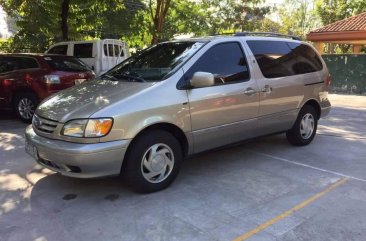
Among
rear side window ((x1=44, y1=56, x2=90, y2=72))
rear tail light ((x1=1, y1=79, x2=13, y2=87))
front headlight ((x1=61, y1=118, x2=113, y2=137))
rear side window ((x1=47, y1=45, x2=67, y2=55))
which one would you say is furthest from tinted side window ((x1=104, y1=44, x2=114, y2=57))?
front headlight ((x1=61, y1=118, x2=113, y2=137))

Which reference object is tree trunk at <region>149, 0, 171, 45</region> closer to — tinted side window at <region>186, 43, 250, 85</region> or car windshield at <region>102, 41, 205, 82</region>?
car windshield at <region>102, 41, 205, 82</region>

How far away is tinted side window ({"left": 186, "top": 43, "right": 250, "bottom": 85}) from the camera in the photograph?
486 cm

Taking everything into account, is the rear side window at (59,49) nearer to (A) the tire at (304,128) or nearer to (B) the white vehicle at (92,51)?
(B) the white vehicle at (92,51)

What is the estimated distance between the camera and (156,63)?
5082mm

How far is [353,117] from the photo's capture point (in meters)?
9.72

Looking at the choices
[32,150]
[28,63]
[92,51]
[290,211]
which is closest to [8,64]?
[28,63]

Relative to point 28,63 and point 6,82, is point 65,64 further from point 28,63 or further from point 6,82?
point 6,82

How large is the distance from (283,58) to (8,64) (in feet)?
21.2

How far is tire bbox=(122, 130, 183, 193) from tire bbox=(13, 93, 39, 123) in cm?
511

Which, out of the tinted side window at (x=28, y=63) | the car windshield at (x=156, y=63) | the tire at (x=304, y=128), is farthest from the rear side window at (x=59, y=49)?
the tire at (x=304, y=128)

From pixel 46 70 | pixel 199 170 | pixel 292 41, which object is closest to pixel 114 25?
pixel 46 70

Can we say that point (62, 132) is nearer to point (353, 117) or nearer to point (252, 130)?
point (252, 130)

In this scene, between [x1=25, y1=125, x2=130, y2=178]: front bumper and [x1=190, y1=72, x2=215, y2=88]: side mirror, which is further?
[x1=190, y1=72, x2=215, y2=88]: side mirror

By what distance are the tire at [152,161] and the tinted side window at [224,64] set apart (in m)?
0.82
